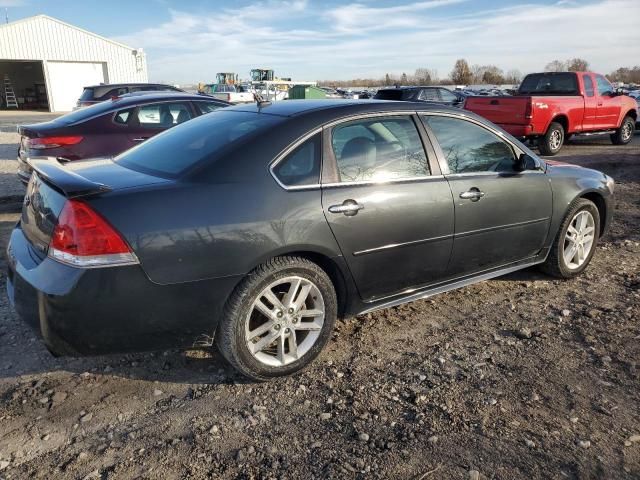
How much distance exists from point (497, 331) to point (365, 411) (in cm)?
141

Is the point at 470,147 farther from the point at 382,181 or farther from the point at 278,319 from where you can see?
the point at 278,319

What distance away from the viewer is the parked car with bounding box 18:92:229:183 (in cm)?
654

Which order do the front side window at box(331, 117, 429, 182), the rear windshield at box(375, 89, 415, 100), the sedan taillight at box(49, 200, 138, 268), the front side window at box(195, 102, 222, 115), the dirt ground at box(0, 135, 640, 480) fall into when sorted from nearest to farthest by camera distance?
the dirt ground at box(0, 135, 640, 480) → the sedan taillight at box(49, 200, 138, 268) → the front side window at box(331, 117, 429, 182) → the front side window at box(195, 102, 222, 115) → the rear windshield at box(375, 89, 415, 100)

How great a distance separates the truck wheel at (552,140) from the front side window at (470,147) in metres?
8.86

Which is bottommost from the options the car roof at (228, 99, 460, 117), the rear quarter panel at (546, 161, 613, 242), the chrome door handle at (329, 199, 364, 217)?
the rear quarter panel at (546, 161, 613, 242)

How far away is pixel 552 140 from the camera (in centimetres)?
1229

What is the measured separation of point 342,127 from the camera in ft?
10.8

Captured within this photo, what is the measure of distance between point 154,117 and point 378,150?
4.84 m

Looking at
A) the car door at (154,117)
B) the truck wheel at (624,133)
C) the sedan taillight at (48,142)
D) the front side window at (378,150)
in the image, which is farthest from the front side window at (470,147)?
the truck wheel at (624,133)

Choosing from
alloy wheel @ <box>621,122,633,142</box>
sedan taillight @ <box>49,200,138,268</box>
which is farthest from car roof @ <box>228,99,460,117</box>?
alloy wheel @ <box>621,122,633,142</box>

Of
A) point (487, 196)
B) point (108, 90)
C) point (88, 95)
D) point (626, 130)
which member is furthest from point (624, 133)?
point (88, 95)

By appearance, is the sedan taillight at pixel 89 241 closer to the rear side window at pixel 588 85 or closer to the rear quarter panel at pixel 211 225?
the rear quarter panel at pixel 211 225

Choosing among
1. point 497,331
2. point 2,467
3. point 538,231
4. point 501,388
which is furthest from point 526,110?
point 2,467

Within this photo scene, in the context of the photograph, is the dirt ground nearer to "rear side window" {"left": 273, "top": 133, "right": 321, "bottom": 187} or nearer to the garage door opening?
"rear side window" {"left": 273, "top": 133, "right": 321, "bottom": 187}
